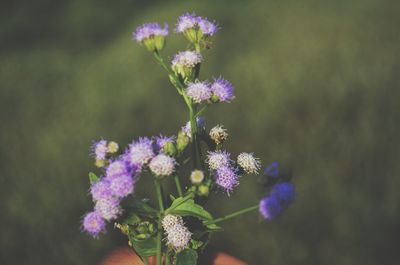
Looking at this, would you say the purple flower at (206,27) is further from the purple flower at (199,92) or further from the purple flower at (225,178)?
the purple flower at (225,178)

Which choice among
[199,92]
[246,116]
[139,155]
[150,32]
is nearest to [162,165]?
[139,155]

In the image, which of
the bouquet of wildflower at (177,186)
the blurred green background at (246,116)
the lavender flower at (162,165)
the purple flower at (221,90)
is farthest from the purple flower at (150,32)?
the blurred green background at (246,116)

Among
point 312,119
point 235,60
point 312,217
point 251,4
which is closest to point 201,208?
point 312,217

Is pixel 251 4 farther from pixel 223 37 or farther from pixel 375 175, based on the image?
pixel 375 175

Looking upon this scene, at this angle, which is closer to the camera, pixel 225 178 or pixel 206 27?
pixel 225 178

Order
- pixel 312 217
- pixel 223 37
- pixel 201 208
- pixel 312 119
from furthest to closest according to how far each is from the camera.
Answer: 1. pixel 223 37
2. pixel 312 119
3. pixel 312 217
4. pixel 201 208

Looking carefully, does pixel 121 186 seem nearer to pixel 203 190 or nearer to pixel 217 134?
pixel 203 190

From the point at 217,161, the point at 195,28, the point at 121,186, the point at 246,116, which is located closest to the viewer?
the point at 121,186
